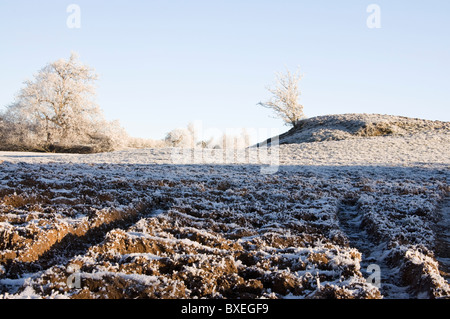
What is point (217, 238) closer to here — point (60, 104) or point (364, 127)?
point (364, 127)

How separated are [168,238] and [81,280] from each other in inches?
64.6

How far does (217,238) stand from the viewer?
5.24 meters

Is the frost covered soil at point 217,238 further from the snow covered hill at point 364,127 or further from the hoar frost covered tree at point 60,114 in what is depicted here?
the hoar frost covered tree at point 60,114

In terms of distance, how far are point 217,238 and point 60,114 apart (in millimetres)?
35121

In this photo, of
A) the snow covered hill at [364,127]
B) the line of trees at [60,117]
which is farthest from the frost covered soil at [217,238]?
the line of trees at [60,117]

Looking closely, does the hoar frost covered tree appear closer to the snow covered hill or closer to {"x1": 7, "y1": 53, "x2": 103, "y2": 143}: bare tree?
{"x1": 7, "y1": 53, "x2": 103, "y2": 143}: bare tree

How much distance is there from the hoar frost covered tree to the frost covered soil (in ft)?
88.2

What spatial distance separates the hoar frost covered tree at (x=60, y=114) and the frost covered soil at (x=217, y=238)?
26.9 meters

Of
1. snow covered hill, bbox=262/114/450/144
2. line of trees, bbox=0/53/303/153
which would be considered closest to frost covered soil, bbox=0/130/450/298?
snow covered hill, bbox=262/114/450/144

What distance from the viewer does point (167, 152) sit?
23.4 m

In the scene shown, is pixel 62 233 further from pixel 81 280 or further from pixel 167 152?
pixel 167 152

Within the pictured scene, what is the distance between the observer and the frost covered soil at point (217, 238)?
3.74 metres

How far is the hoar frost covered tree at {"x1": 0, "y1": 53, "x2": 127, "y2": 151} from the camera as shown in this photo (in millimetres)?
34531

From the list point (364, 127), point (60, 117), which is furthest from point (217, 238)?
point (60, 117)
